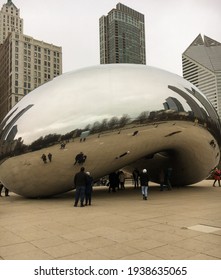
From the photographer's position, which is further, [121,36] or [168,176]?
[121,36]

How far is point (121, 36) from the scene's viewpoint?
184 metres

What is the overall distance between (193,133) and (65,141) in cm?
560

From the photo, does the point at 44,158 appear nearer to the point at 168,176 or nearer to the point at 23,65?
the point at 168,176

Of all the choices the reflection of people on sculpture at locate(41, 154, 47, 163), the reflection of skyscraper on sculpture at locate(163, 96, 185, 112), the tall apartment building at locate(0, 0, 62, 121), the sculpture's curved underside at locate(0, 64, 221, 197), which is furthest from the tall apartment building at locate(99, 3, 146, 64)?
the reflection of people on sculpture at locate(41, 154, 47, 163)

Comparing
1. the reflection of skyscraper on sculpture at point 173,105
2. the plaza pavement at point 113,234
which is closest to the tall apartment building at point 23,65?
the reflection of skyscraper on sculpture at point 173,105

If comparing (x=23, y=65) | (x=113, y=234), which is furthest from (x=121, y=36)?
(x=113, y=234)

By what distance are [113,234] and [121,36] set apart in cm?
18803

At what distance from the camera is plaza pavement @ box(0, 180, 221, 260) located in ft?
16.0

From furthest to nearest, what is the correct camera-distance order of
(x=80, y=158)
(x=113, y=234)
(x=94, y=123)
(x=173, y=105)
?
(x=173, y=105)
(x=80, y=158)
(x=94, y=123)
(x=113, y=234)

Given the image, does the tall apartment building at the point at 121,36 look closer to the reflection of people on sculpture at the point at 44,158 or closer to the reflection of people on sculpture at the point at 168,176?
the reflection of people on sculpture at the point at 168,176

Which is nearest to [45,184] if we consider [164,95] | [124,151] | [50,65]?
[124,151]

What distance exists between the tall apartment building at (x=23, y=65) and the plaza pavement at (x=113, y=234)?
A: 11871 cm

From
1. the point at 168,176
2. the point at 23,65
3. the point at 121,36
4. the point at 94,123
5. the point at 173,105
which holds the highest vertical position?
the point at 121,36
